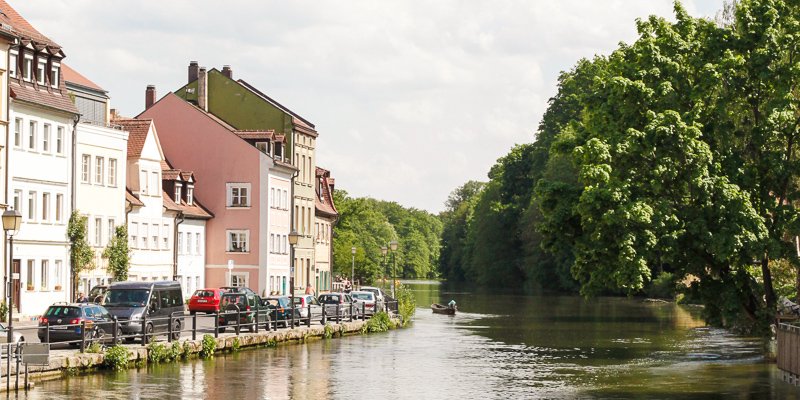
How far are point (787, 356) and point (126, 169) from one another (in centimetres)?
4747

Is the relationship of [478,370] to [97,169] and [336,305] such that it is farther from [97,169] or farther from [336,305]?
[97,169]

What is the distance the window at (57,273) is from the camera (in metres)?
67.4

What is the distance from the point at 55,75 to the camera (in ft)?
222

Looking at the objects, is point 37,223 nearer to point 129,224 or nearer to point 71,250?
point 71,250

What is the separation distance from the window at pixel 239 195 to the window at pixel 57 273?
24549mm

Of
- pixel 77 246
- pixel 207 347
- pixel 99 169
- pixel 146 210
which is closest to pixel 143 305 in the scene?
Answer: pixel 207 347

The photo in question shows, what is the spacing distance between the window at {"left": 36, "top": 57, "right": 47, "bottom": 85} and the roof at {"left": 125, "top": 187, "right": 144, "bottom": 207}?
498 inches

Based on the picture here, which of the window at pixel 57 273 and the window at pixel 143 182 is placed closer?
the window at pixel 57 273

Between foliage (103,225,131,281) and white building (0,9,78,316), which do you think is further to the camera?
foliage (103,225,131,281)

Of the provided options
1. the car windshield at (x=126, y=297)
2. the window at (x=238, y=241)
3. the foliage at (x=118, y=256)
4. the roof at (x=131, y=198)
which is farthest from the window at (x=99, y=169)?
the car windshield at (x=126, y=297)

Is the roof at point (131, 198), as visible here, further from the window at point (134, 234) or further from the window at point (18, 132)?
the window at point (18, 132)

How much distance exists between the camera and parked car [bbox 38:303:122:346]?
42.5 m

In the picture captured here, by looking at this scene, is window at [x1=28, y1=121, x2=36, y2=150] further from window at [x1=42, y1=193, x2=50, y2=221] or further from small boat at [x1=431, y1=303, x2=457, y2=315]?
small boat at [x1=431, y1=303, x2=457, y2=315]

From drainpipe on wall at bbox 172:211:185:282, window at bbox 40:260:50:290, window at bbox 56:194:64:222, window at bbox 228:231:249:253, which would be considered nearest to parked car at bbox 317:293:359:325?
window at bbox 40:260:50:290
